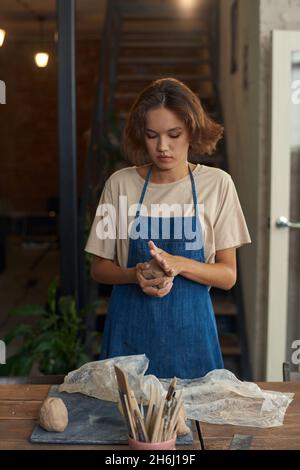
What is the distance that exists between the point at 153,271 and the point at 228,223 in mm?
304

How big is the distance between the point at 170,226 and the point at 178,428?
796 millimetres

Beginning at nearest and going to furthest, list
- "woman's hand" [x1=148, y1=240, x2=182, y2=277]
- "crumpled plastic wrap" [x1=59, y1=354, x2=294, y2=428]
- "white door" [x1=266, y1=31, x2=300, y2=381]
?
"crumpled plastic wrap" [x1=59, y1=354, x2=294, y2=428] → "woman's hand" [x1=148, y1=240, x2=182, y2=277] → "white door" [x1=266, y1=31, x2=300, y2=381]

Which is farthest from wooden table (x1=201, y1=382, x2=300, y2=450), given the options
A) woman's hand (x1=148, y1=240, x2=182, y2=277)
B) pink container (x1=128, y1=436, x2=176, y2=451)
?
woman's hand (x1=148, y1=240, x2=182, y2=277)

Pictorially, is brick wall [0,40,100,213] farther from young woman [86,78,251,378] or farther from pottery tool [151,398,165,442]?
pottery tool [151,398,165,442]

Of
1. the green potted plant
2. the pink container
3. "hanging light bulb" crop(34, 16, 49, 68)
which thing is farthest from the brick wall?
the pink container

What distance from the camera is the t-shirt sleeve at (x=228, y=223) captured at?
2.18 meters

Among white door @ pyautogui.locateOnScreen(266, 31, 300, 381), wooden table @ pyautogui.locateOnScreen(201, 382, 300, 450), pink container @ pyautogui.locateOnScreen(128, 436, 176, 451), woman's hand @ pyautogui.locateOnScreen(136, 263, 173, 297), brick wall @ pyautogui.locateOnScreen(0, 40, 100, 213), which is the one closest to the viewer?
pink container @ pyautogui.locateOnScreen(128, 436, 176, 451)

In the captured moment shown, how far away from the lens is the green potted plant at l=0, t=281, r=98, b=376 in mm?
3549

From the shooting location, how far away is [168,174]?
2219mm

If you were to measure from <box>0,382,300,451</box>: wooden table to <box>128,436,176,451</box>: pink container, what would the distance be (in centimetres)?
10

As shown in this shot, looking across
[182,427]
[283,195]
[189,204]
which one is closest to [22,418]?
[182,427]

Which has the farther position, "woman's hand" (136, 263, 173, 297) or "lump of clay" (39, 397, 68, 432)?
"woman's hand" (136, 263, 173, 297)

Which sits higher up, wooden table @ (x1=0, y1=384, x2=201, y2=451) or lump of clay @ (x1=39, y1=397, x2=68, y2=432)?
lump of clay @ (x1=39, y1=397, x2=68, y2=432)

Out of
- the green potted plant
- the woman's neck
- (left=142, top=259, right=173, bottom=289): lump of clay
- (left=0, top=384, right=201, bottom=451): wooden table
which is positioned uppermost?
the woman's neck
